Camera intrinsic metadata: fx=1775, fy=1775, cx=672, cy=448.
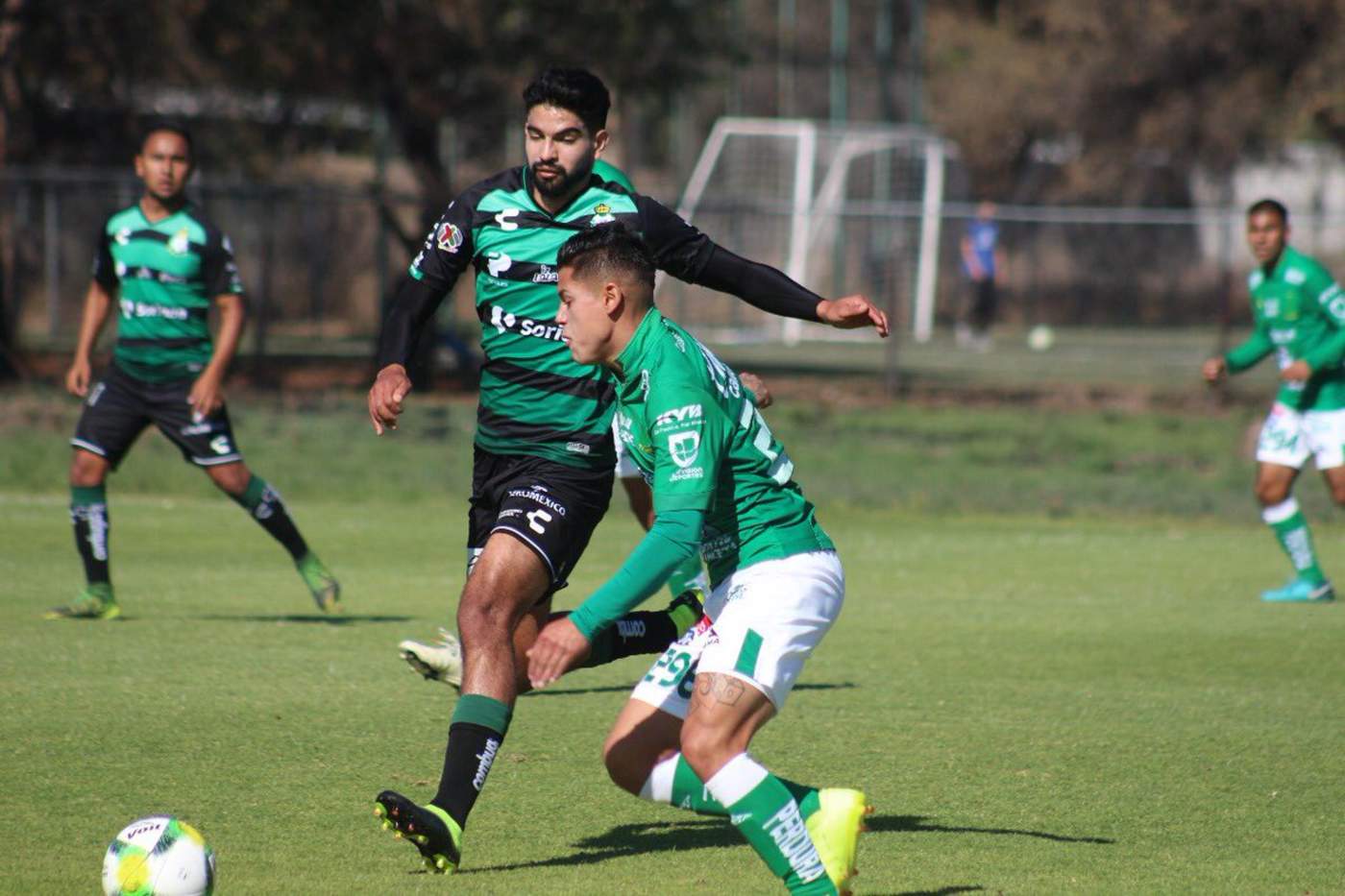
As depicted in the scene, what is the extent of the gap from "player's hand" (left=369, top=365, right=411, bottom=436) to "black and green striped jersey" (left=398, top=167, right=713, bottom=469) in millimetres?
513

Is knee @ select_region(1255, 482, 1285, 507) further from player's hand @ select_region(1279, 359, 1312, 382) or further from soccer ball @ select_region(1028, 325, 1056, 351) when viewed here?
soccer ball @ select_region(1028, 325, 1056, 351)

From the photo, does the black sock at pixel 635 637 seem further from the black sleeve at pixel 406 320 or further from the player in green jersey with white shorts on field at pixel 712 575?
the black sleeve at pixel 406 320

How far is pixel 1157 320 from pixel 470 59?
44.3 feet

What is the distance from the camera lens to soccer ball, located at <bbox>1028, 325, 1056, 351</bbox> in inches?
1314

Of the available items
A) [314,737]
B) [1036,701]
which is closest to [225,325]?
[314,737]

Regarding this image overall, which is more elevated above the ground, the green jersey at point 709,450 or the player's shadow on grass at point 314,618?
the green jersey at point 709,450

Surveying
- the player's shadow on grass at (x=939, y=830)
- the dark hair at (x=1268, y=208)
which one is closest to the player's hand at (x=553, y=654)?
the player's shadow on grass at (x=939, y=830)

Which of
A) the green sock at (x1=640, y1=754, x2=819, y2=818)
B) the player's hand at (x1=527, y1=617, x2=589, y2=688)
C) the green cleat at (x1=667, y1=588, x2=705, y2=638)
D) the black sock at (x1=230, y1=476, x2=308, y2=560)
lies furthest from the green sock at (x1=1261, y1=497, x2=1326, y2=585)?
the player's hand at (x1=527, y1=617, x2=589, y2=688)

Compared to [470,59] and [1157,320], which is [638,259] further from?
[1157,320]

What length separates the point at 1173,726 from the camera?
24.4ft

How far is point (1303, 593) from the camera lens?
36.2 ft

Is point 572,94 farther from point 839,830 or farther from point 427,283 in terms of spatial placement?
point 839,830

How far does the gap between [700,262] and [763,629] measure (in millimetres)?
1810

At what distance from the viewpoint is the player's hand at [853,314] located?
5.54m
